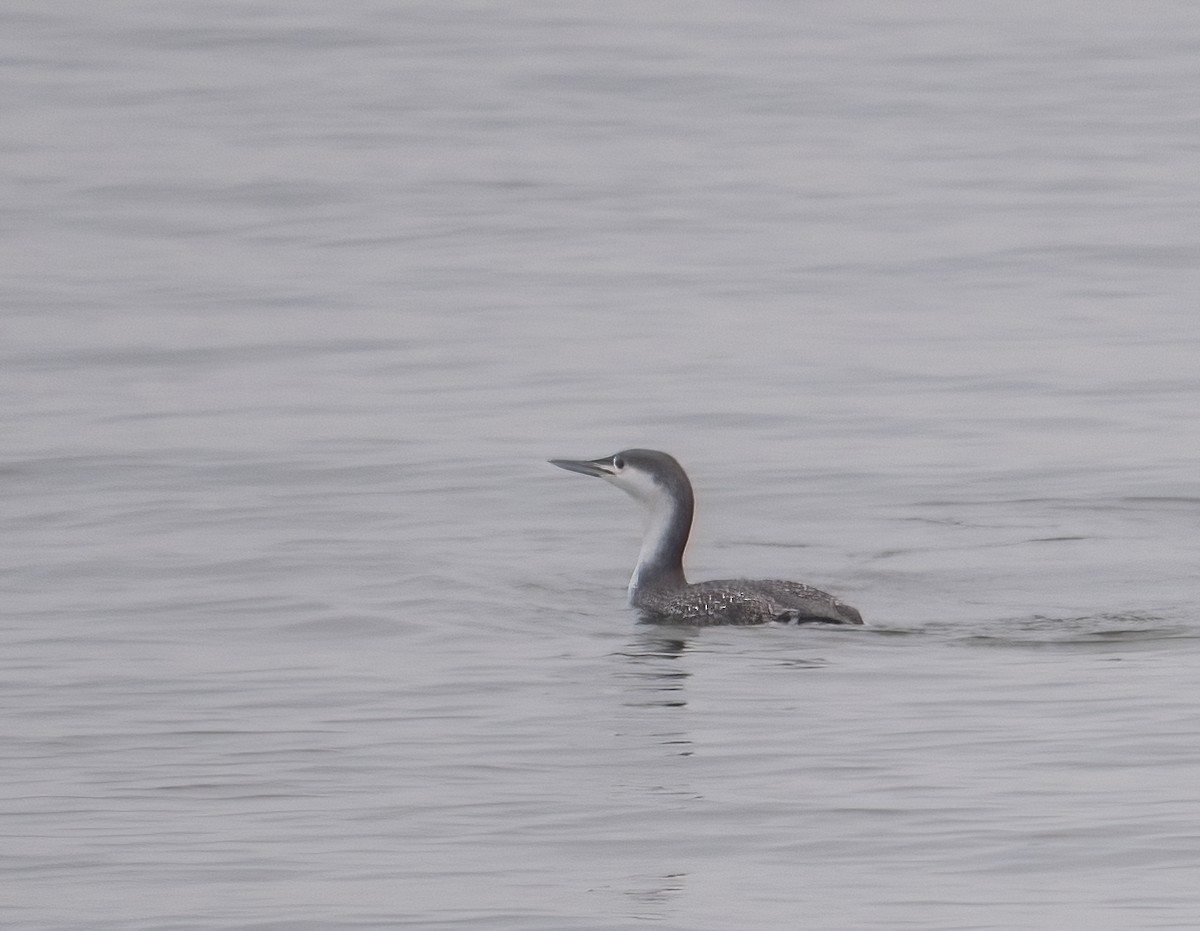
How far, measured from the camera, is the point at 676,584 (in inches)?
521

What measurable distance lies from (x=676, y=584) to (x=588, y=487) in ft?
11.3

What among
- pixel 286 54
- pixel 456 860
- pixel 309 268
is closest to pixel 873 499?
pixel 456 860

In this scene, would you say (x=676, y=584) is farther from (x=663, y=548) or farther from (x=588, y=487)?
(x=588, y=487)

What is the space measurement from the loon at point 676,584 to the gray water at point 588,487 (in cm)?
12

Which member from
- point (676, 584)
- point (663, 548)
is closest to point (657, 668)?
point (676, 584)

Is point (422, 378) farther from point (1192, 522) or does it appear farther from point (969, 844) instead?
point (969, 844)

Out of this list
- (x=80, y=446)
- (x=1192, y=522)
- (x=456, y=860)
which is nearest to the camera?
(x=456, y=860)

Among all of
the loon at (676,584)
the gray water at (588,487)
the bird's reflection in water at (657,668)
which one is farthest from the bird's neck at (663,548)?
the bird's reflection in water at (657,668)

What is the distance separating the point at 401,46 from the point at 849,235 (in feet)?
44.0

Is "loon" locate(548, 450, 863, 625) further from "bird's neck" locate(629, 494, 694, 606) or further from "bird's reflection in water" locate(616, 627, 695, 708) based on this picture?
"bird's reflection in water" locate(616, 627, 695, 708)

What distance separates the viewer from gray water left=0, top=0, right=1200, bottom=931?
875cm

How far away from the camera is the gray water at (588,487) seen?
28.7ft

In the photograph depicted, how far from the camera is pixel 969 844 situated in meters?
8.64

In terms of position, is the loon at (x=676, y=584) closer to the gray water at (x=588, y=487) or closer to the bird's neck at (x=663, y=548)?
the bird's neck at (x=663, y=548)
